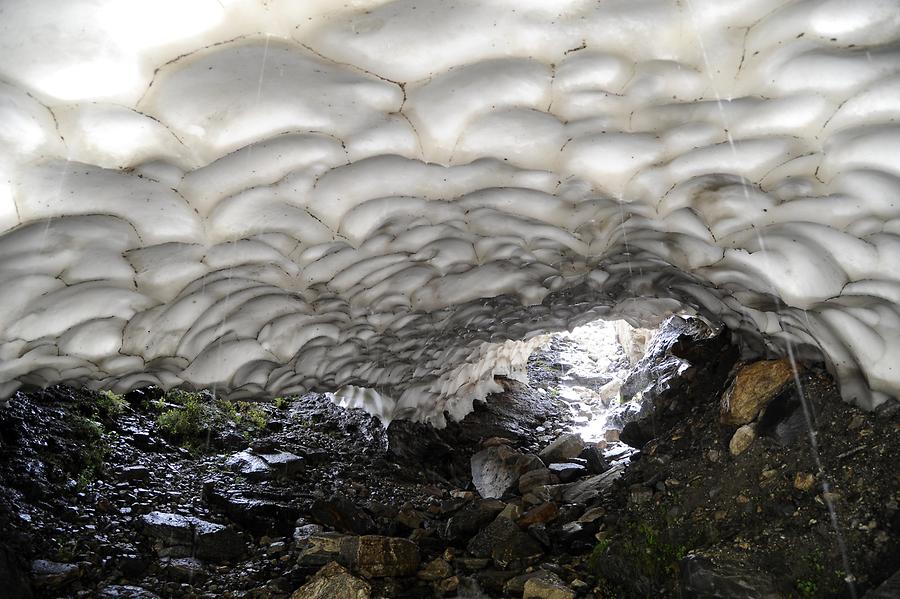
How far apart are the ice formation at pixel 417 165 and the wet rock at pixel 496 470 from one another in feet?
10.6

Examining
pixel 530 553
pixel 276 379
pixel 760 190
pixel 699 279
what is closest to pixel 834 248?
pixel 760 190

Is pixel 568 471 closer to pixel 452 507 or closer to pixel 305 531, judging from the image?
pixel 452 507

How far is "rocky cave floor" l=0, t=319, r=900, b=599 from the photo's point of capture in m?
4.03

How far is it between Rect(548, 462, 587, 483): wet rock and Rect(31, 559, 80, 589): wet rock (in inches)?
191

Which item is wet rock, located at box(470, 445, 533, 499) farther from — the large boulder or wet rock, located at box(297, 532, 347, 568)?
wet rock, located at box(297, 532, 347, 568)

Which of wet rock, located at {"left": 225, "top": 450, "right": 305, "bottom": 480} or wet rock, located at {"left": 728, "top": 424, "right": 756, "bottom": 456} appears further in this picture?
wet rock, located at {"left": 225, "top": 450, "right": 305, "bottom": 480}

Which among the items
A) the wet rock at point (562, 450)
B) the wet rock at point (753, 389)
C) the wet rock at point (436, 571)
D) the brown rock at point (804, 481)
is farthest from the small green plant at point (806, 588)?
the wet rock at point (562, 450)

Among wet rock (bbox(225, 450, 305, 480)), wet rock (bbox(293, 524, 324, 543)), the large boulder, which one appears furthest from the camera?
the large boulder

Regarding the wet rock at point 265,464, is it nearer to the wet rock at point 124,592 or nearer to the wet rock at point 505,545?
the wet rock at point 124,592

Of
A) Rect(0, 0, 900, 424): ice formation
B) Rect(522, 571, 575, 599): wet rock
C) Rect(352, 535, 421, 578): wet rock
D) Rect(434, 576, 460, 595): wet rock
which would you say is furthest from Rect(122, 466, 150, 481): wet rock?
Rect(522, 571, 575, 599): wet rock

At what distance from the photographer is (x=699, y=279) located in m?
5.12

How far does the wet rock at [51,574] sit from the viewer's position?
4590mm

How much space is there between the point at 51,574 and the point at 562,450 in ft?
19.0

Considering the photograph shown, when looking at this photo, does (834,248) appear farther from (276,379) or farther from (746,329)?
(276,379)
